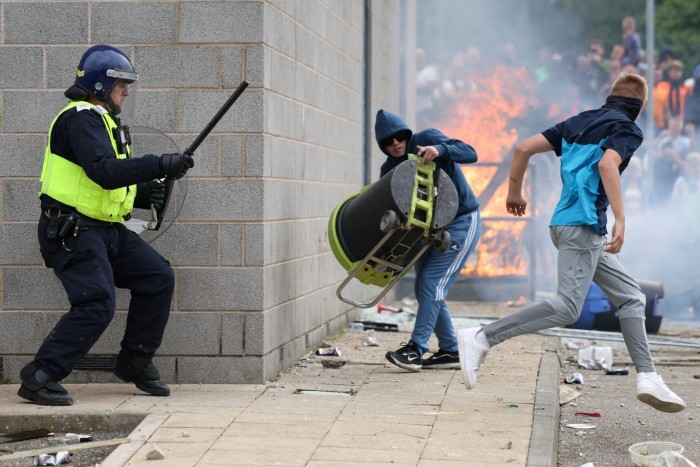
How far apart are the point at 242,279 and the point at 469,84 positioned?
10443 millimetres

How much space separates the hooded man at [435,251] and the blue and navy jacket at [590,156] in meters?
1.10

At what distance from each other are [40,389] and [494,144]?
9945 millimetres

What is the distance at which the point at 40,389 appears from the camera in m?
6.46

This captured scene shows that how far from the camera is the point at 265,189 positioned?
7152 mm

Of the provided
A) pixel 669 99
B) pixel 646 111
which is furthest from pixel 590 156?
pixel 646 111

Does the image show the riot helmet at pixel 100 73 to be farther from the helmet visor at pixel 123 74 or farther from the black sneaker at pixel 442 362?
the black sneaker at pixel 442 362

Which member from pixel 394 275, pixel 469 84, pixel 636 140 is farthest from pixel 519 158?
pixel 469 84

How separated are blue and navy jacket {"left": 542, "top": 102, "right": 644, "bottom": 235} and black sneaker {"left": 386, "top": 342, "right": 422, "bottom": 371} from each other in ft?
5.21

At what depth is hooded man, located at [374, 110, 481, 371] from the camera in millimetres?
7691

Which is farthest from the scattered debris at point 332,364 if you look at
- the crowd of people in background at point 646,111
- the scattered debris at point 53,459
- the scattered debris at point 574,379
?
the crowd of people in background at point 646,111

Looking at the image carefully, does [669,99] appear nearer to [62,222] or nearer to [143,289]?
[143,289]

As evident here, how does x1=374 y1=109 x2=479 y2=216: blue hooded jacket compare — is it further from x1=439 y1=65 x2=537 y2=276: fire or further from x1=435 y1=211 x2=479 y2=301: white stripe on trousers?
x1=439 y1=65 x2=537 y2=276: fire

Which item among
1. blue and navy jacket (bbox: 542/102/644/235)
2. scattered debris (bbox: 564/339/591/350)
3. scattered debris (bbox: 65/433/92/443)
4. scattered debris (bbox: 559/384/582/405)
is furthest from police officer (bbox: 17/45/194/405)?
scattered debris (bbox: 564/339/591/350)

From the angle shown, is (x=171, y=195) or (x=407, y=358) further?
(x=407, y=358)
